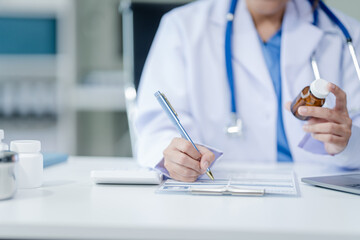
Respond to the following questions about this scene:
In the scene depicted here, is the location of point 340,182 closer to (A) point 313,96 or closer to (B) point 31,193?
(A) point 313,96

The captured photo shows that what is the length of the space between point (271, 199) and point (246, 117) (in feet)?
2.11

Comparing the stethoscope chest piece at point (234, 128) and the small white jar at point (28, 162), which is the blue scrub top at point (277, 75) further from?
the small white jar at point (28, 162)

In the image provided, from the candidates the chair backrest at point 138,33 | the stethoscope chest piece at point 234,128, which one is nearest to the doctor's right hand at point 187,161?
the stethoscope chest piece at point 234,128

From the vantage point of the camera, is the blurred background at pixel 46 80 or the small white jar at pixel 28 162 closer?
the small white jar at pixel 28 162

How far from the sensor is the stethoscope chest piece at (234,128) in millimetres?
1281

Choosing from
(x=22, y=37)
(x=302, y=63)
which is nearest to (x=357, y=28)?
(x=302, y=63)

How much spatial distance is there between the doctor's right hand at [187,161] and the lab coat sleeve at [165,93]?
0.07 m

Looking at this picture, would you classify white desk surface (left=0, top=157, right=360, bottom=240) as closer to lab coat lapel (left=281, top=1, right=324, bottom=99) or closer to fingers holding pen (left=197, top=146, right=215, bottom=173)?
fingers holding pen (left=197, top=146, right=215, bottom=173)

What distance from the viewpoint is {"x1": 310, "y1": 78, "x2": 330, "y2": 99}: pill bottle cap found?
0.77 meters

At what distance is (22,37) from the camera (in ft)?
8.95

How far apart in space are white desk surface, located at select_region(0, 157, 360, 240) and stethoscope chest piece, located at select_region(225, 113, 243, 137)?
1.69ft

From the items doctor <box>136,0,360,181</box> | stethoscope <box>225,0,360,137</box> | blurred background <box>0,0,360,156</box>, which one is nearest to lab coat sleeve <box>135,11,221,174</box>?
doctor <box>136,0,360,181</box>

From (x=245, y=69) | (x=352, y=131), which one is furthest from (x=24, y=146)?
(x=245, y=69)

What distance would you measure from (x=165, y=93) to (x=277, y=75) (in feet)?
1.06
